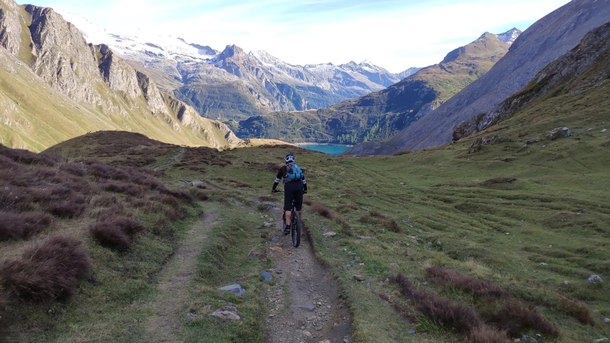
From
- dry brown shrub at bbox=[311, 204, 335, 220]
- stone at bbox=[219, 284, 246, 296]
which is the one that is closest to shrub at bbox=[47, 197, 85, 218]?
stone at bbox=[219, 284, 246, 296]

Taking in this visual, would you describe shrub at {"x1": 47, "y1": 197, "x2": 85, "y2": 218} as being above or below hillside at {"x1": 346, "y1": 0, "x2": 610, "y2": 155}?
below

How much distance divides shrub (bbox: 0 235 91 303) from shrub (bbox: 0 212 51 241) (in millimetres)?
1685

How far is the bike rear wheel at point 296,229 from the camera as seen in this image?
53.9 feet

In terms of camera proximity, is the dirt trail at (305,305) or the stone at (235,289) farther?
the stone at (235,289)

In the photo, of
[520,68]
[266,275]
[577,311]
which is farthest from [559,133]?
[520,68]

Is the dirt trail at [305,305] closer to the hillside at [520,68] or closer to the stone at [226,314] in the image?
the stone at [226,314]

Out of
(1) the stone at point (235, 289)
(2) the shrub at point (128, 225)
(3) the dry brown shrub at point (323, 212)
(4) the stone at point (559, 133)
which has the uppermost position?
(4) the stone at point (559, 133)

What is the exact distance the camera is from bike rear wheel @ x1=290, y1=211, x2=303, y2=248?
16.4 metres

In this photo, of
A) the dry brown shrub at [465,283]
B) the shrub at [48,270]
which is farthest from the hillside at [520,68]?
the shrub at [48,270]

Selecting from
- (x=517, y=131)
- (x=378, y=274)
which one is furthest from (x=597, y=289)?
(x=517, y=131)

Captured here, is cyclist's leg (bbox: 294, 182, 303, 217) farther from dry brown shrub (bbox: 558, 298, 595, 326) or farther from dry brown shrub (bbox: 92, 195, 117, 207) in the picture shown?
dry brown shrub (bbox: 558, 298, 595, 326)

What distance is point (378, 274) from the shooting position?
12602mm

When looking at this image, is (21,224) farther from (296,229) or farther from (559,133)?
(559,133)

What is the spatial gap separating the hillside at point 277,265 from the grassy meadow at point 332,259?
5cm
